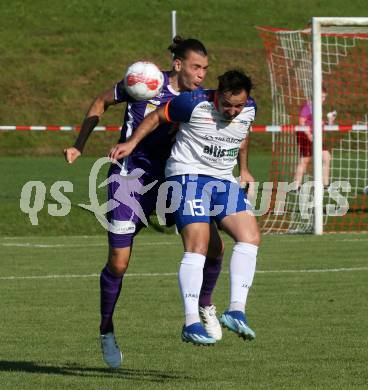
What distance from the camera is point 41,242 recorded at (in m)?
16.8

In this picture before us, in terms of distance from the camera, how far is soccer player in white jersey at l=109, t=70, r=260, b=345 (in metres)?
7.66

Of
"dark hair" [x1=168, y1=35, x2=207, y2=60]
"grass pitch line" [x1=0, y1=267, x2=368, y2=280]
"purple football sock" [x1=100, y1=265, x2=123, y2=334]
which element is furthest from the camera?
"grass pitch line" [x1=0, y1=267, x2=368, y2=280]

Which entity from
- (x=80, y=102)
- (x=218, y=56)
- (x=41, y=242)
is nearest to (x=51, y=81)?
(x=80, y=102)

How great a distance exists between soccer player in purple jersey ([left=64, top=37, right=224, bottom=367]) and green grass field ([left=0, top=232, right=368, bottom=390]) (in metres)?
0.41

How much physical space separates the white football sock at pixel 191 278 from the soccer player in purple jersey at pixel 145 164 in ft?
1.68

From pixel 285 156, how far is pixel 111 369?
481 inches

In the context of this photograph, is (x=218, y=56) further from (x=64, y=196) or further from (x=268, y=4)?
(x=64, y=196)

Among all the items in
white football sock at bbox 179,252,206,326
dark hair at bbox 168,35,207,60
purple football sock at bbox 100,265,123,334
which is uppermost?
dark hair at bbox 168,35,207,60

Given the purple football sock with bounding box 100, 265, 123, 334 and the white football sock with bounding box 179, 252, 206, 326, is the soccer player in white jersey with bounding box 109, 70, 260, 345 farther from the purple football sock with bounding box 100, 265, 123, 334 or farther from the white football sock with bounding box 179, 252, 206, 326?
Answer: the purple football sock with bounding box 100, 265, 123, 334

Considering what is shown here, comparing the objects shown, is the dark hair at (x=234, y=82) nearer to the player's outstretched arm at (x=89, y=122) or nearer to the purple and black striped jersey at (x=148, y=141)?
the purple and black striped jersey at (x=148, y=141)

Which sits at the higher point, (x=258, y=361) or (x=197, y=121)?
(x=197, y=121)

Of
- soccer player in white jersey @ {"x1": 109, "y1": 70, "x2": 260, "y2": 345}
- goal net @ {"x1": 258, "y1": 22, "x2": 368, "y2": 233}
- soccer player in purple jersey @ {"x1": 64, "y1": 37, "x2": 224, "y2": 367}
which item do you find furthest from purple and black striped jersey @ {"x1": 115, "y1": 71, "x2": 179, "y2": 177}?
goal net @ {"x1": 258, "y1": 22, "x2": 368, "y2": 233}

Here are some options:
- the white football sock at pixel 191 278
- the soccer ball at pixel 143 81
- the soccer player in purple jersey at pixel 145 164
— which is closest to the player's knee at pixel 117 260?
the soccer player in purple jersey at pixel 145 164

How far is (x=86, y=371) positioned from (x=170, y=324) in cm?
196
